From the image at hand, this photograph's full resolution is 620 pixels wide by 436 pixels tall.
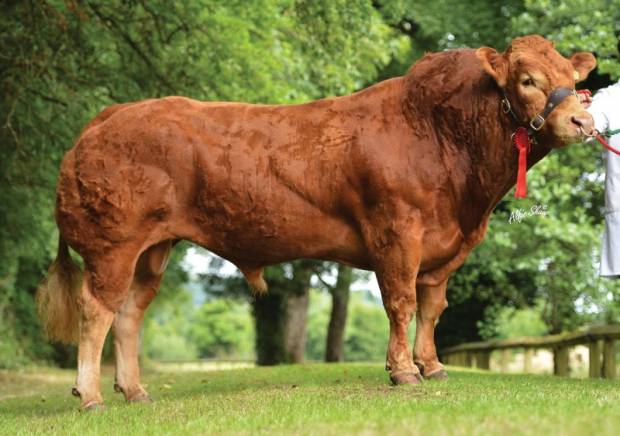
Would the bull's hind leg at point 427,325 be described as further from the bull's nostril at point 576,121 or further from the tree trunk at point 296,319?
the tree trunk at point 296,319

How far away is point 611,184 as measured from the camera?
286 inches

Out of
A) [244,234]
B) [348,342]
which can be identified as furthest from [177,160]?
[348,342]

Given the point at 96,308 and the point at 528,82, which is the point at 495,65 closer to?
the point at 528,82

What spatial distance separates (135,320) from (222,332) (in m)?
48.1

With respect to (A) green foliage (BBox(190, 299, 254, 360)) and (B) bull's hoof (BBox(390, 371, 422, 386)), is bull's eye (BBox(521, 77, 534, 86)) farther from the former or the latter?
(A) green foliage (BBox(190, 299, 254, 360))

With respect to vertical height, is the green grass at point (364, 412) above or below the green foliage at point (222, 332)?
below

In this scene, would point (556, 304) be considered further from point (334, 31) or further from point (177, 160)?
point (177, 160)

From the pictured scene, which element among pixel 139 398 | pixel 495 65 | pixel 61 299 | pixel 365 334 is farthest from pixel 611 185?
pixel 365 334

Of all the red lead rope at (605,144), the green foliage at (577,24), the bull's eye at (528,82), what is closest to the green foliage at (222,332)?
the green foliage at (577,24)

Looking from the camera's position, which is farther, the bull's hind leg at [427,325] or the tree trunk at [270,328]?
the tree trunk at [270,328]

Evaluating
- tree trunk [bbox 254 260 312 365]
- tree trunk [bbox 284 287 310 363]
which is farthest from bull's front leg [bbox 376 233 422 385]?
tree trunk [bbox 284 287 310 363]

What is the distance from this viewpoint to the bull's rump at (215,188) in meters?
7.34

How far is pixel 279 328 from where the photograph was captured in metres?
23.8

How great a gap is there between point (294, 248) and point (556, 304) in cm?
1260
